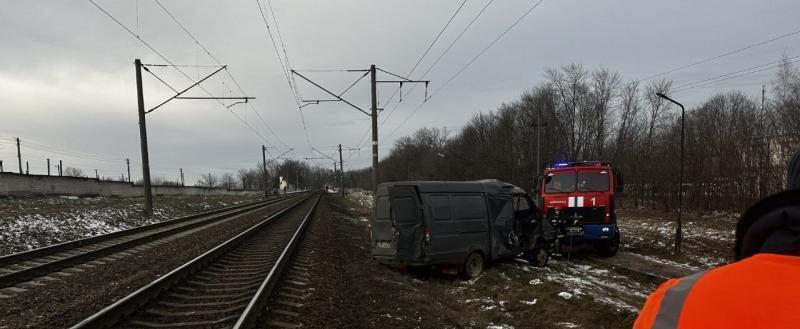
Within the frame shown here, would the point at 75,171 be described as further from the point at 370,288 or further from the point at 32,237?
the point at 370,288

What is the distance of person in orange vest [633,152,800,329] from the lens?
101 cm

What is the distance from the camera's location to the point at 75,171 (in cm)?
11338

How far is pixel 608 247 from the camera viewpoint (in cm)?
1609

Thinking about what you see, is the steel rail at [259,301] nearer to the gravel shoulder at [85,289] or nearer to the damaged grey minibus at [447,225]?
the gravel shoulder at [85,289]

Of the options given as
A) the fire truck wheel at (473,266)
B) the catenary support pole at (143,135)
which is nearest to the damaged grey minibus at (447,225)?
the fire truck wheel at (473,266)

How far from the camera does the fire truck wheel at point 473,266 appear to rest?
37.9ft

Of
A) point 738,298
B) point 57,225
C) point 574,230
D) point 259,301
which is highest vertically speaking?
point 738,298

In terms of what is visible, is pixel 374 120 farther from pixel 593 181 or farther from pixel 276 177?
pixel 276 177

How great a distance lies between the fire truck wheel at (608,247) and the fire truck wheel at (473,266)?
6.23 meters

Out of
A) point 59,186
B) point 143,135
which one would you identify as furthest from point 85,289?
point 59,186

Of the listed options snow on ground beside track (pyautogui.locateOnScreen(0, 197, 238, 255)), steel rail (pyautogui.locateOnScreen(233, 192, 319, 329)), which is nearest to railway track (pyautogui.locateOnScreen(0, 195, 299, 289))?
snow on ground beside track (pyautogui.locateOnScreen(0, 197, 238, 255))

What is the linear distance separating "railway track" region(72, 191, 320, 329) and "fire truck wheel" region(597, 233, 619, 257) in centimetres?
994

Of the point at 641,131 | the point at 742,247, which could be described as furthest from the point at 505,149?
the point at 742,247

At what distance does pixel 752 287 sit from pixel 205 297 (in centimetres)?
910
